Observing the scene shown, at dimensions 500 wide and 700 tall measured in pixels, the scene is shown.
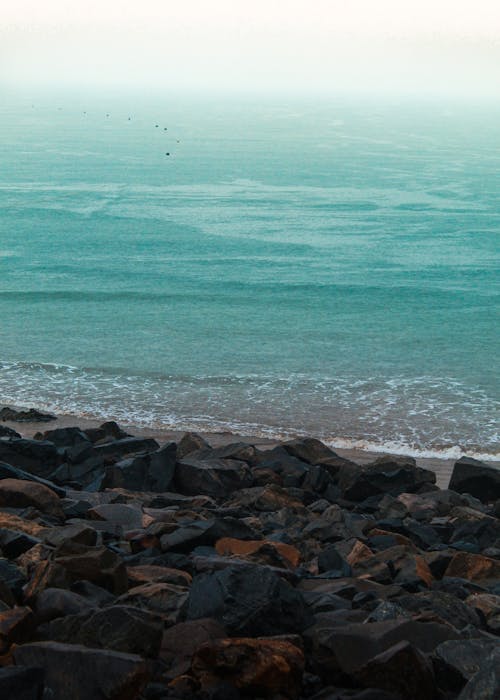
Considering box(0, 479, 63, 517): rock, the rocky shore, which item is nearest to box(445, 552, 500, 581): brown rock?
the rocky shore

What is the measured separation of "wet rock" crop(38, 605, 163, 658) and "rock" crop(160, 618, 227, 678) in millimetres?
166

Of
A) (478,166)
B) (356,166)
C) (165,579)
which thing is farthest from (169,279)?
(478,166)

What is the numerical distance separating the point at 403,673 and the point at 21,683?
272 centimetres

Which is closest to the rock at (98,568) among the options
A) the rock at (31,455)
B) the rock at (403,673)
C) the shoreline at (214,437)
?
the rock at (403,673)

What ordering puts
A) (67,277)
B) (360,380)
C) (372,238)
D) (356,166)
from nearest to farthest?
(360,380) → (67,277) → (372,238) → (356,166)

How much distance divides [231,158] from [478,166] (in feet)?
79.0

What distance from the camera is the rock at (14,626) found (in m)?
8.20

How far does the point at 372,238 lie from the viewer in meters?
61.1

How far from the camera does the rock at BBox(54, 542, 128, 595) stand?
9586 mm

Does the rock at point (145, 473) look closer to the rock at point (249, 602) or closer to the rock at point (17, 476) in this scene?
the rock at point (17, 476)

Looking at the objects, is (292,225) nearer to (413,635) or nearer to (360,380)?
(360,380)

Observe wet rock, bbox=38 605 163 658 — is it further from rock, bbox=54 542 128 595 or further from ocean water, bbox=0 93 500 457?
ocean water, bbox=0 93 500 457

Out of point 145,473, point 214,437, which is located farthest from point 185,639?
point 214,437

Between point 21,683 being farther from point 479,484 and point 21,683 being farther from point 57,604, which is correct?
point 479,484
